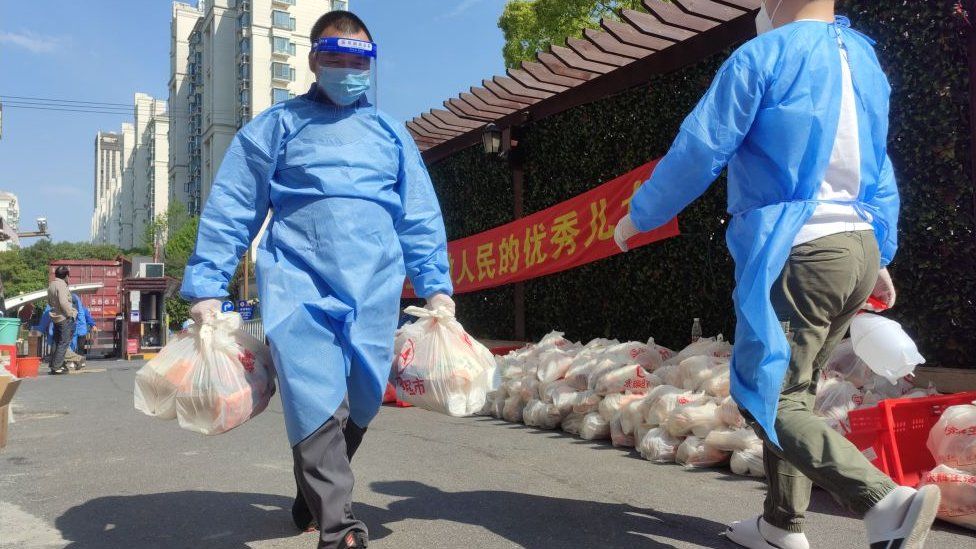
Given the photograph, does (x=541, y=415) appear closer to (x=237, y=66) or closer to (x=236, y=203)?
(x=236, y=203)

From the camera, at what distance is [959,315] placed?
157 inches

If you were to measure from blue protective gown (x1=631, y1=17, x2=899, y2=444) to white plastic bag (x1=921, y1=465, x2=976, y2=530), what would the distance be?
1.01 metres

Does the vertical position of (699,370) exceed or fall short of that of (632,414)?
it exceeds it

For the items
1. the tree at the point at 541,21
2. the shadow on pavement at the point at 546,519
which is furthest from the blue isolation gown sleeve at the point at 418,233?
the tree at the point at 541,21

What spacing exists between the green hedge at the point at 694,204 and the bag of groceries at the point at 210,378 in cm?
360

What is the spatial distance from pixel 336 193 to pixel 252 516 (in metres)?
1.43

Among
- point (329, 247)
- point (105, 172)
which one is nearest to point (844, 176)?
point (329, 247)

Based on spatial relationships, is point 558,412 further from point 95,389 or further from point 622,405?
point 95,389

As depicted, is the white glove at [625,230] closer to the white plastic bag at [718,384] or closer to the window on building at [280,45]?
the white plastic bag at [718,384]

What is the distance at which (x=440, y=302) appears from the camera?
103 inches

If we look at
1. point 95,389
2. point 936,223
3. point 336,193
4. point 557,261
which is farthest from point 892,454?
point 95,389

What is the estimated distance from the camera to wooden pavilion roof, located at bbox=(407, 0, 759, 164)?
18.2ft

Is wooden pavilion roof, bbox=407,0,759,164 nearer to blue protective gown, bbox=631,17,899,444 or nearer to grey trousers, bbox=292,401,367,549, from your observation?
blue protective gown, bbox=631,17,899,444

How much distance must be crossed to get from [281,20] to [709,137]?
6843 cm
